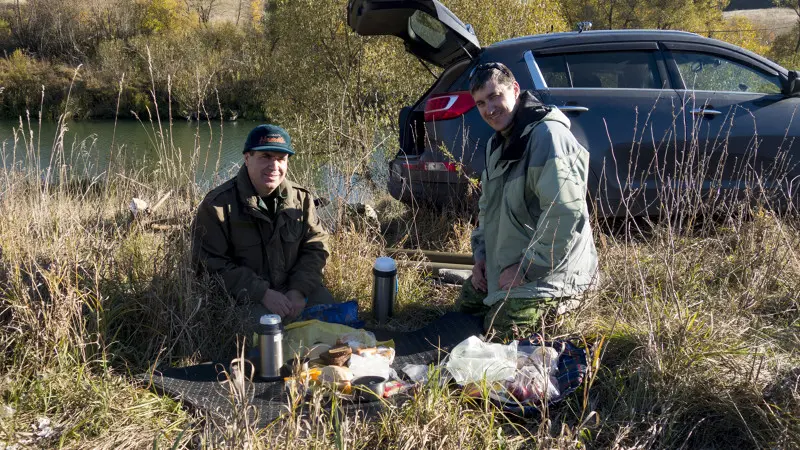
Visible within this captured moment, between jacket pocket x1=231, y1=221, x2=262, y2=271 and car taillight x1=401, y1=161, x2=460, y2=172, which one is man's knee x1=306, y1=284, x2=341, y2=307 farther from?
car taillight x1=401, y1=161, x2=460, y2=172

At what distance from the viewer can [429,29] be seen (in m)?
4.95

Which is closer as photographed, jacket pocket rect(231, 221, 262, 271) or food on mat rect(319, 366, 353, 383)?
food on mat rect(319, 366, 353, 383)

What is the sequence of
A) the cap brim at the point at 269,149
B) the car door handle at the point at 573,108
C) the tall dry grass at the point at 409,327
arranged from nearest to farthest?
the tall dry grass at the point at 409,327 → the cap brim at the point at 269,149 → the car door handle at the point at 573,108

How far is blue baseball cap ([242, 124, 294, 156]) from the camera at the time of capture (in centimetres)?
→ 347

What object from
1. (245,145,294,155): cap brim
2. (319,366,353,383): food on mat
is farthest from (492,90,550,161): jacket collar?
(319,366,353,383): food on mat

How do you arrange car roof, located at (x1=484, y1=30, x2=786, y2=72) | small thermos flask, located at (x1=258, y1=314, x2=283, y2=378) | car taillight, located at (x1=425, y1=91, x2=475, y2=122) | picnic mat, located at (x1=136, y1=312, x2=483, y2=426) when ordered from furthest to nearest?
car roof, located at (x1=484, y1=30, x2=786, y2=72) < car taillight, located at (x1=425, y1=91, x2=475, y2=122) < small thermos flask, located at (x1=258, y1=314, x2=283, y2=378) < picnic mat, located at (x1=136, y1=312, x2=483, y2=426)

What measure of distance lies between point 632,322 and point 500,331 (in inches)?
25.4

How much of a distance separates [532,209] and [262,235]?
1528mm

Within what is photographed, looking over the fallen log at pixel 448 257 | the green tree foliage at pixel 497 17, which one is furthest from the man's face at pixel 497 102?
the green tree foliage at pixel 497 17

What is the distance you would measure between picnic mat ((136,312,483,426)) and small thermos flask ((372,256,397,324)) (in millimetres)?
310

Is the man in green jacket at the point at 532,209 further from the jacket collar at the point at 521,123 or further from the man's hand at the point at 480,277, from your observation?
the man's hand at the point at 480,277

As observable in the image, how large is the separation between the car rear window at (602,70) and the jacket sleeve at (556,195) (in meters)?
1.74

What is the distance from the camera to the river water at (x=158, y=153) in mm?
4270

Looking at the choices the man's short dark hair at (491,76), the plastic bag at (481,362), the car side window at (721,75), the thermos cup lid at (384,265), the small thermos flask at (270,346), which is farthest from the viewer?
the car side window at (721,75)
